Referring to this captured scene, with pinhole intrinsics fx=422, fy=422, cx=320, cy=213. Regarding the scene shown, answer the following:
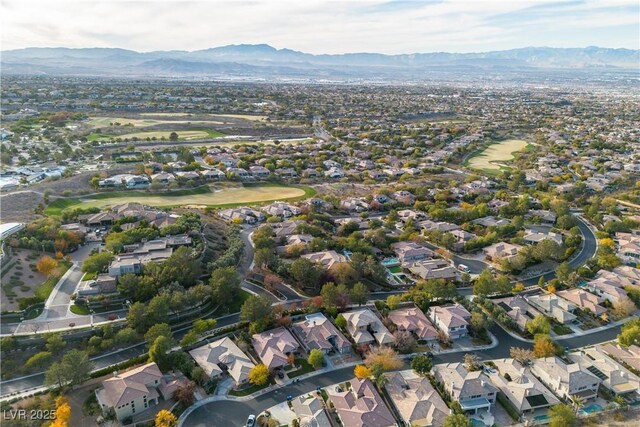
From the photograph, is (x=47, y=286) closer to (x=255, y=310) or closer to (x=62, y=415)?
(x=62, y=415)

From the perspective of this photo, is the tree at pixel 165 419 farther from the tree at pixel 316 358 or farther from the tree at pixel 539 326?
the tree at pixel 539 326

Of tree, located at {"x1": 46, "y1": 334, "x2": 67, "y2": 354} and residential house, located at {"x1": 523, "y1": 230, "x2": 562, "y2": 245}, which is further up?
tree, located at {"x1": 46, "y1": 334, "x2": 67, "y2": 354}

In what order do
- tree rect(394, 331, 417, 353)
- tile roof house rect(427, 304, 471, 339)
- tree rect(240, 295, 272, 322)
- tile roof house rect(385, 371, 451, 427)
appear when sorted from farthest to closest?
tile roof house rect(427, 304, 471, 339), tree rect(240, 295, 272, 322), tree rect(394, 331, 417, 353), tile roof house rect(385, 371, 451, 427)

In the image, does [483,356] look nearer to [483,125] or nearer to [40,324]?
[40,324]

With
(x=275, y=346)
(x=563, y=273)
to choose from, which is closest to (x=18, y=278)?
(x=275, y=346)

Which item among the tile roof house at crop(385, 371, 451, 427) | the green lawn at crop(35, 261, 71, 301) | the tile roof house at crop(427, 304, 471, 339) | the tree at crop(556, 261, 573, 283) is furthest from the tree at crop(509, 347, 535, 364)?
the green lawn at crop(35, 261, 71, 301)

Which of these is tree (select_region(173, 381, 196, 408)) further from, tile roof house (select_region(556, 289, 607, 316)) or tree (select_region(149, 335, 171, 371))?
tile roof house (select_region(556, 289, 607, 316))

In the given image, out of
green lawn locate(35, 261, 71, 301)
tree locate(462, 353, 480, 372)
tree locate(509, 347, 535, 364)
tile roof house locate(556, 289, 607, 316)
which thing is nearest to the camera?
tree locate(462, 353, 480, 372)

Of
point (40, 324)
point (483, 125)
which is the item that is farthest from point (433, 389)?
point (483, 125)
